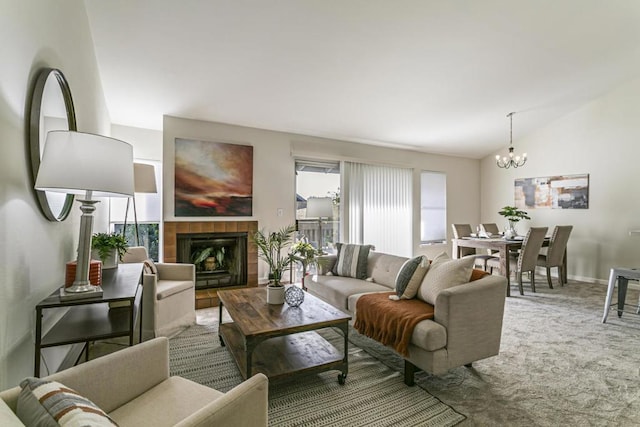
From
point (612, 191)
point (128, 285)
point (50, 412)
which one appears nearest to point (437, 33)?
point (128, 285)

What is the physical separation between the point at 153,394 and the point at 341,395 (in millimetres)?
1214

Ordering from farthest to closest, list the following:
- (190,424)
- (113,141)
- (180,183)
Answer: (180,183), (113,141), (190,424)

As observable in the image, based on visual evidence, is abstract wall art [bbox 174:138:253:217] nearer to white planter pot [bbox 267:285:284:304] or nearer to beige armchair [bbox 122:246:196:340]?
beige armchair [bbox 122:246:196:340]

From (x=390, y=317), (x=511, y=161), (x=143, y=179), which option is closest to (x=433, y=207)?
(x=511, y=161)

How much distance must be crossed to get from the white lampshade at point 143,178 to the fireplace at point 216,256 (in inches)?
29.6

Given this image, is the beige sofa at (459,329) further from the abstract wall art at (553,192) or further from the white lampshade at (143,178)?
the abstract wall art at (553,192)

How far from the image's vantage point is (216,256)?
179 inches

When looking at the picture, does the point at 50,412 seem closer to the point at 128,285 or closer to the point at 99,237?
the point at 128,285

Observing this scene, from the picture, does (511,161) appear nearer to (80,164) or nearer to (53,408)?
(80,164)

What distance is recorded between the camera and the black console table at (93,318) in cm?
149

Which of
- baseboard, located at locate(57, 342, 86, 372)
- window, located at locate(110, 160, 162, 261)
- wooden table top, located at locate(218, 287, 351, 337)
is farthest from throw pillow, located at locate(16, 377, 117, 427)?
window, located at locate(110, 160, 162, 261)

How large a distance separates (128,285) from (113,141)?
0.91 metres

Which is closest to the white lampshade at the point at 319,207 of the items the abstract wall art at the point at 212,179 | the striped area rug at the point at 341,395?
the abstract wall art at the point at 212,179

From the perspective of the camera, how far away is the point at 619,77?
4730 millimetres
